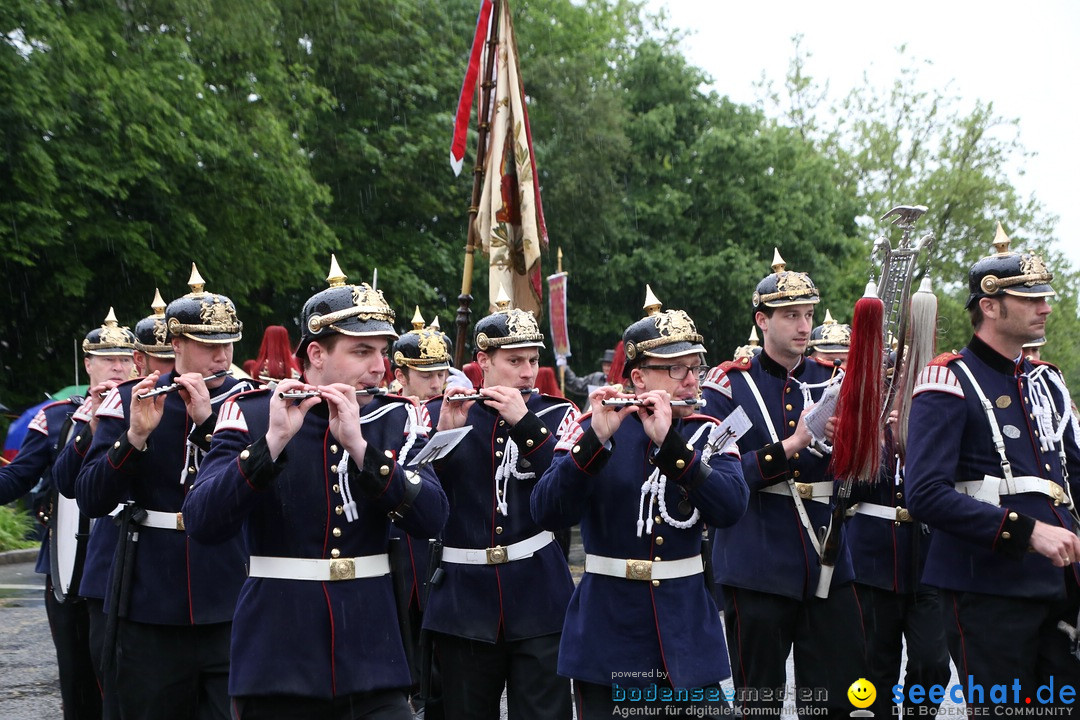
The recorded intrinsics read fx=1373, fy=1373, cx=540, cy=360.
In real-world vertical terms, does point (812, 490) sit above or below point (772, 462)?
below

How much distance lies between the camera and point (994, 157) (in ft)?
153

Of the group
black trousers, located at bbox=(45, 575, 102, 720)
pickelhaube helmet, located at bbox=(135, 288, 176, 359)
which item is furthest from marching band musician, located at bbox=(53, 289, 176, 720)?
black trousers, located at bbox=(45, 575, 102, 720)

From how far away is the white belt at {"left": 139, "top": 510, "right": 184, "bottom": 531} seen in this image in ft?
21.1

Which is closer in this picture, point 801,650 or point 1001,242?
point 1001,242

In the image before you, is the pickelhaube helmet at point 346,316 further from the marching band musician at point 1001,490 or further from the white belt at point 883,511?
the white belt at point 883,511

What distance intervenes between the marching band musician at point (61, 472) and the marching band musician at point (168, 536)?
2.46 feet

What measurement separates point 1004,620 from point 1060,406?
100cm

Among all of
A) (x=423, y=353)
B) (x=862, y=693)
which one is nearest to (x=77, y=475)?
(x=423, y=353)

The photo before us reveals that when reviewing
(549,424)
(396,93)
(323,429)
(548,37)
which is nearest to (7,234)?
(396,93)

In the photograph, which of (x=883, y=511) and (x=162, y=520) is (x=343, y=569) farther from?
(x=883, y=511)

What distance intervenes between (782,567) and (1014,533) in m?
1.47

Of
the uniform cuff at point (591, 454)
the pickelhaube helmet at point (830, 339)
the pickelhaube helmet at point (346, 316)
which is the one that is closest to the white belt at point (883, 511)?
the uniform cuff at point (591, 454)

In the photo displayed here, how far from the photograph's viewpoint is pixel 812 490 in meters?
6.93

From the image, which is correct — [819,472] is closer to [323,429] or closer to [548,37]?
[323,429]
